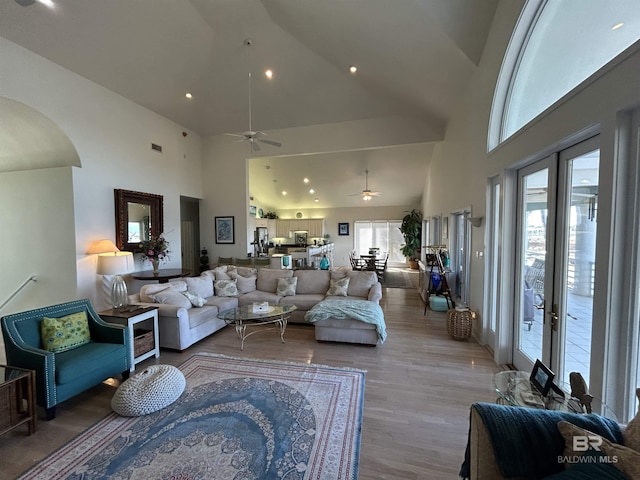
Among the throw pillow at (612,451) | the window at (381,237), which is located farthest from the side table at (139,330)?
the window at (381,237)

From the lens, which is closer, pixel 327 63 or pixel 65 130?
pixel 65 130

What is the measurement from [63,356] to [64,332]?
27 centimetres

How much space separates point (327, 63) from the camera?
17.7ft

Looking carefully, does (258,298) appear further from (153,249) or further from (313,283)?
(153,249)

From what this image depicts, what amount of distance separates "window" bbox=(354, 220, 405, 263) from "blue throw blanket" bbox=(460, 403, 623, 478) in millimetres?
11293

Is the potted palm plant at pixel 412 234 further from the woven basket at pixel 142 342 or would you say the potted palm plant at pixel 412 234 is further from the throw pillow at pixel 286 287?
the woven basket at pixel 142 342

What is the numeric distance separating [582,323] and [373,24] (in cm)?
407

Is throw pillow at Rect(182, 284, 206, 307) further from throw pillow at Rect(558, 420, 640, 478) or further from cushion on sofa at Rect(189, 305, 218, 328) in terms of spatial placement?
throw pillow at Rect(558, 420, 640, 478)

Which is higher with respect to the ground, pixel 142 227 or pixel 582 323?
pixel 142 227

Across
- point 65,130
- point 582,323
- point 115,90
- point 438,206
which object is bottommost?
point 582,323

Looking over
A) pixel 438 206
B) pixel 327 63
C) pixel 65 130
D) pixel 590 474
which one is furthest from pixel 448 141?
pixel 65 130

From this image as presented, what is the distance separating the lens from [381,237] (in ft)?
40.9

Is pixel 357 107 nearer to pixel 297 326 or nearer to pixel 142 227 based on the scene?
pixel 297 326

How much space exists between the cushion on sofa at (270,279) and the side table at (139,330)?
84.9 inches
